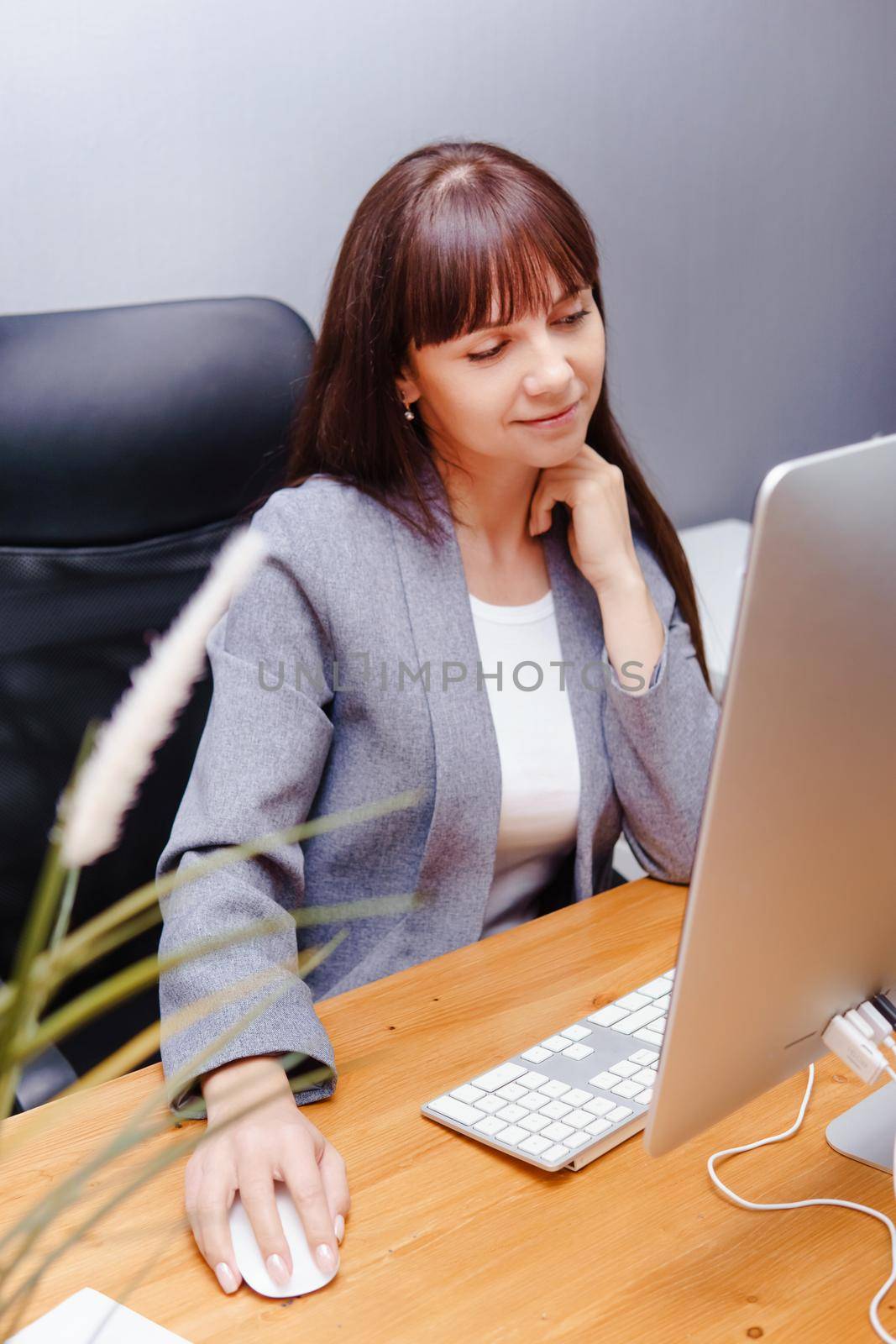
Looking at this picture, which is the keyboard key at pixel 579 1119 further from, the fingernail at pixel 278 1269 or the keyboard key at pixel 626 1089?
the fingernail at pixel 278 1269

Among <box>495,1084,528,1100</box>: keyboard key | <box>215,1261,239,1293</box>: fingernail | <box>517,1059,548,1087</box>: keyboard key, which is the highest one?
<box>215,1261,239,1293</box>: fingernail

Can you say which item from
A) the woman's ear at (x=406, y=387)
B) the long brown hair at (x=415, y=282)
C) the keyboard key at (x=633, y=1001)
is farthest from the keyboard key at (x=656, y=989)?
the woman's ear at (x=406, y=387)

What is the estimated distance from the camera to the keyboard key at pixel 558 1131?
76cm

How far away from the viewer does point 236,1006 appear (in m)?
0.83

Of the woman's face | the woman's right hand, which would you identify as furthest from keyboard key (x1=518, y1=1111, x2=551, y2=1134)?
the woman's face

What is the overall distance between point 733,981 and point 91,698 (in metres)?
0.75

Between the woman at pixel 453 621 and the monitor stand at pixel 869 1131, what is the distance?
1.17ft

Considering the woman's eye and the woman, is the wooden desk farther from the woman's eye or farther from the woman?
the woman's eye

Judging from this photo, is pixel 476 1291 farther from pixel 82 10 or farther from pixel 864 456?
pixel 82 10

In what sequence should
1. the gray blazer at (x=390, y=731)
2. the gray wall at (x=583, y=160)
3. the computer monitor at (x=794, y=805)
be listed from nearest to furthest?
the computer monitor at (x=794, y=805)
the gray blazer at (x=390, y=731)
the gray wall at (x=583, y=160)

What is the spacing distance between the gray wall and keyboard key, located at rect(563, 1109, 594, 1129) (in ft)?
3.76

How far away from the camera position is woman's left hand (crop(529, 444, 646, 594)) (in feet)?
3.94

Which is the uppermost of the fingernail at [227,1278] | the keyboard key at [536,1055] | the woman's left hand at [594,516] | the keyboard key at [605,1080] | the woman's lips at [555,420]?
the woman's lips at [555,420]

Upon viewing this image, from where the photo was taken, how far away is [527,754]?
1180 mm
